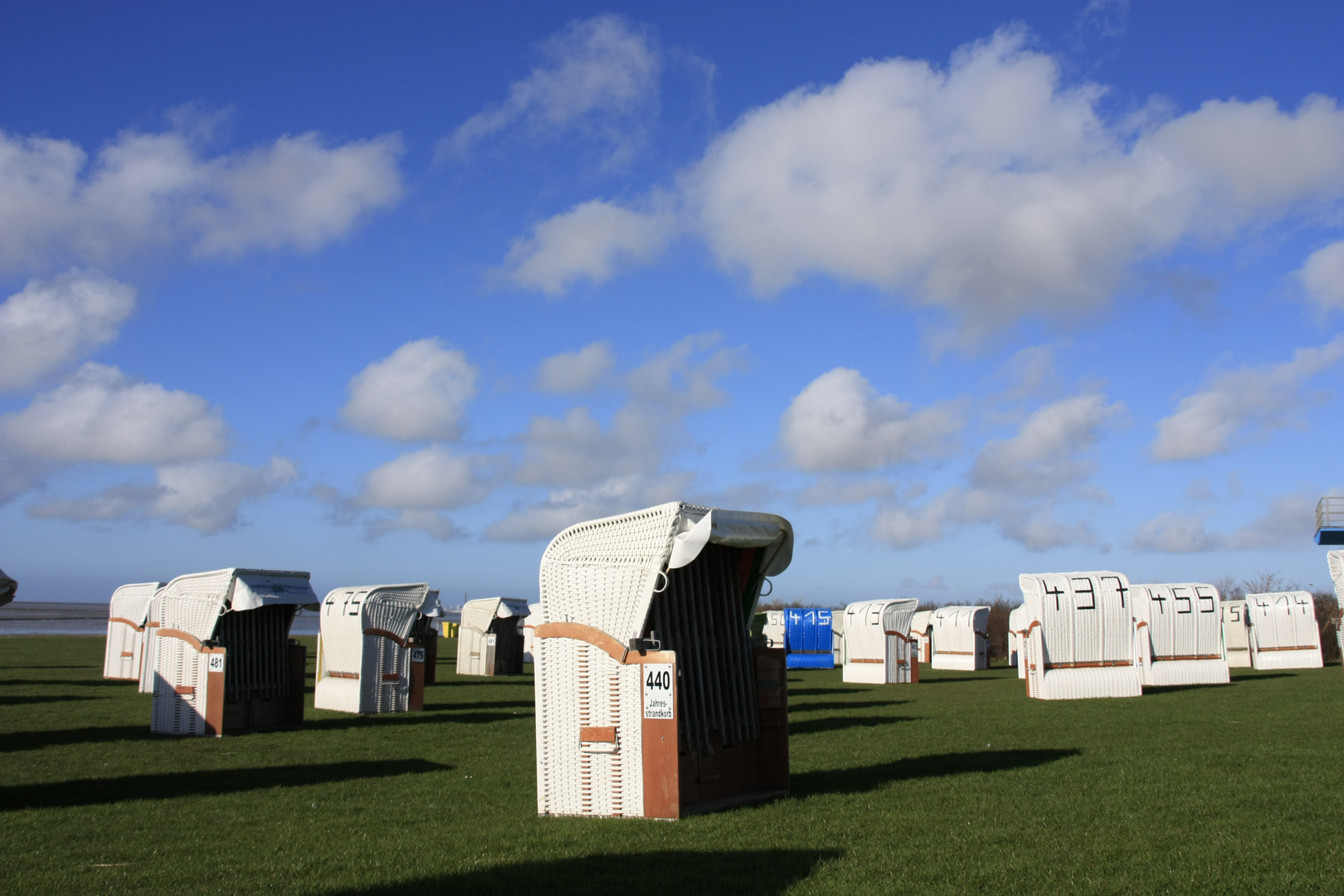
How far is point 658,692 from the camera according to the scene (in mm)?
8781

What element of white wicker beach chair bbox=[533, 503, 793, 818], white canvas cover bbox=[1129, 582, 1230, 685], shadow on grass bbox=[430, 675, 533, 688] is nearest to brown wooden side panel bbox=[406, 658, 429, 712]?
shadow on grass bbox=[430, 675, 533, 688]

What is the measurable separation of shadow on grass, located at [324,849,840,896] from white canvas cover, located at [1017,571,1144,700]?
16.3 meters

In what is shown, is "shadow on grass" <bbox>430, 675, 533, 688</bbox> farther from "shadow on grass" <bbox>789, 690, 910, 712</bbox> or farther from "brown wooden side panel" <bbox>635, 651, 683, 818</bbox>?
"brown wooden side panel" <bbox>635, 651, 683, 818</bbox>

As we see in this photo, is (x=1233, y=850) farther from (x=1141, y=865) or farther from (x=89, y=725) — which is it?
(x=89, y=725)

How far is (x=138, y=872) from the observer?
7.15 meters

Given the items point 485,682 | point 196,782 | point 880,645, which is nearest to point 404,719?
point 196,782

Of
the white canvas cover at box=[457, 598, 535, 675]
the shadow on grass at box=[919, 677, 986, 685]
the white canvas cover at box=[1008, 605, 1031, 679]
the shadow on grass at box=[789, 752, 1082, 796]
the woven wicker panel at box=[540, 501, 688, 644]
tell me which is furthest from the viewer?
the white canvas cover at box=[457, 598, 535, 675]

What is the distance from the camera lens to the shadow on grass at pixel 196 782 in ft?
34.3

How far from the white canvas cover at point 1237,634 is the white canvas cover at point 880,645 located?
12.1m

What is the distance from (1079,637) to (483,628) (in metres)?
20.7

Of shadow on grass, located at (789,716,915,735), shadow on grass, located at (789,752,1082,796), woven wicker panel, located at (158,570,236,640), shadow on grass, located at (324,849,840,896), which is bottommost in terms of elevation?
shadow on grass, located at (789,716,915,735)

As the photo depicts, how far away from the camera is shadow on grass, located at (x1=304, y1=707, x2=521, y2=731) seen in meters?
18.3

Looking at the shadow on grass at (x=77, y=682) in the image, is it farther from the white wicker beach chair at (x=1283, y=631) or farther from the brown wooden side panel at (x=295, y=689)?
the white wicker beach chair at (x=1283, y=631)

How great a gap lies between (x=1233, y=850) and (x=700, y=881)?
151 inches
